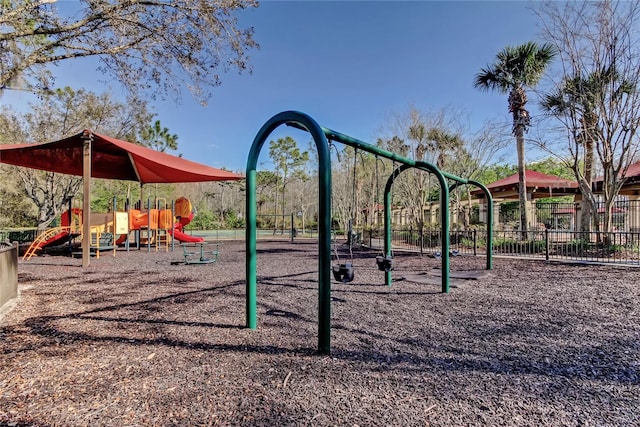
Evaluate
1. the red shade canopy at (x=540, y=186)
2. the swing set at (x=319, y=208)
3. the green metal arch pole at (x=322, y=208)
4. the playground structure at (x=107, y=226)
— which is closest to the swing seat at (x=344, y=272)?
the swing set at (x=319, y=208)

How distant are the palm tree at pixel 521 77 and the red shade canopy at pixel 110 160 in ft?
33.9

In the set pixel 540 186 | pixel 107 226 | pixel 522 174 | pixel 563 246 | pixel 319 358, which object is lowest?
pixel 319 358

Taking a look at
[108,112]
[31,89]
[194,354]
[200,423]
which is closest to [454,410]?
[200,423]

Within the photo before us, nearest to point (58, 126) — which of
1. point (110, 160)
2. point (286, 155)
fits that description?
point (110, 160)

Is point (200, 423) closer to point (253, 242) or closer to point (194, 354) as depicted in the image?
point (194, 354)

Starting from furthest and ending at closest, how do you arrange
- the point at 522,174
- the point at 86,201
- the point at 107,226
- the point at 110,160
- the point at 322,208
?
the point at 522,174 → the point at 110,160 → the point at 107,226 → the point at 86,201 → the point at 322,208

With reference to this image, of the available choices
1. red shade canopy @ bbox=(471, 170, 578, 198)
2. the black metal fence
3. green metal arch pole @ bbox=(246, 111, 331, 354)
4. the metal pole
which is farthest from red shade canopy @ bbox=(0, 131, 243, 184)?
red shade canopy @ bbox=(471, 170, 578, 198)

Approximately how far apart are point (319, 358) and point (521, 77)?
47.1ft

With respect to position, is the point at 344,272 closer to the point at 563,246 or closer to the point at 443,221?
the point at 443,221

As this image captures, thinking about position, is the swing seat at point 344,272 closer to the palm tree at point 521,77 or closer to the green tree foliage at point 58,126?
the palm tree at point 521,77

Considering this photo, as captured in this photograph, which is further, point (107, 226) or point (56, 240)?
point (56, 240)

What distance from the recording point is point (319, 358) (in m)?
2.90

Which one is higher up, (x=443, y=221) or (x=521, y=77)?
(x=521, y=77)

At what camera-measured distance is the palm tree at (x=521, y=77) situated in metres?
12.9
